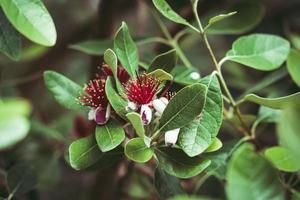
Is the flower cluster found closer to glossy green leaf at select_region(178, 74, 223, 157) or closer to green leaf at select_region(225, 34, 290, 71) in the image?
glossy green leaf at select_region(178, 74, 223, 157)

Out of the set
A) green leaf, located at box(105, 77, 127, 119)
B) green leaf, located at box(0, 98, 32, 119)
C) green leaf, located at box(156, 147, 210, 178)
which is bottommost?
green leaf, located at box(156, 147, 210, 178)

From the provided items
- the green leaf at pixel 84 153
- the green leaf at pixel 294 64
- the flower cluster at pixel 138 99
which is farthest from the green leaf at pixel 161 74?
the green leaf at pixel 294 64

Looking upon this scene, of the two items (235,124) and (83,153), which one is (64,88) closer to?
(83,153)

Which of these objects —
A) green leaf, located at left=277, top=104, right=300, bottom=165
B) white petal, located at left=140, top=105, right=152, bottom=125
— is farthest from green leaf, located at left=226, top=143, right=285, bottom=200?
white petal, located at left=140, top=105, right=152, bottom=125

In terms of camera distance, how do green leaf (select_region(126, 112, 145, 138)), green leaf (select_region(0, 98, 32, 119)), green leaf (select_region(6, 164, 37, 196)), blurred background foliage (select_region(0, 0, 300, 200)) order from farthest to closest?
1. blurred background foliage (select_region(0, 0, 300, 200))
2. green leaf (select_region(6, 164, 37, 196))
3. green leaf (select_region(126, 112, 145, 138))
4. green leaf (select_region(0, 98, 32, 119))

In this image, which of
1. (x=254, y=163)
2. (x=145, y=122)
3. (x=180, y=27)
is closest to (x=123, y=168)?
(x=180, y=27)

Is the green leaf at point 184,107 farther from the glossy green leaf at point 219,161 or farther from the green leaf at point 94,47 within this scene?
the green leaf at point 94,47

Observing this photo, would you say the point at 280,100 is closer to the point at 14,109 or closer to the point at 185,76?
the point at 185,76
